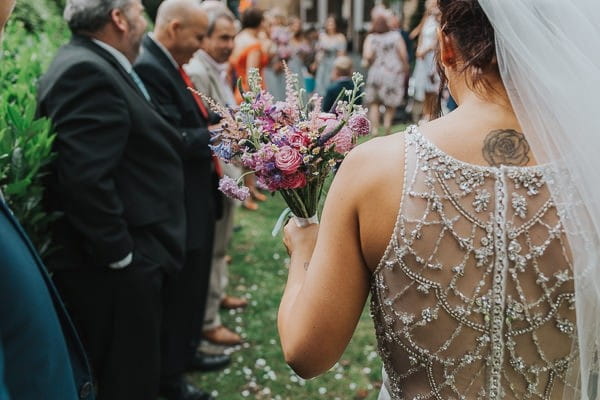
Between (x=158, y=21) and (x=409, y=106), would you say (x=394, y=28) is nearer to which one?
(x=409, y=106)

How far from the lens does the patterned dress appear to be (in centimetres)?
1066

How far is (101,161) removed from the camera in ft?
9.26

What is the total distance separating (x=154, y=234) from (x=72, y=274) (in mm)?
462

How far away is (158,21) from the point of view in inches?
156

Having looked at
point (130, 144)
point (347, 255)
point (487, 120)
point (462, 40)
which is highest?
point (462, 40)

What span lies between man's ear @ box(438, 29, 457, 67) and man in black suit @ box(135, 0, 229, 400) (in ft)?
8.03

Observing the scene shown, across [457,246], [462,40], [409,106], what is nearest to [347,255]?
[457,246]

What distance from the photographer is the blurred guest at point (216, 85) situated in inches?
182

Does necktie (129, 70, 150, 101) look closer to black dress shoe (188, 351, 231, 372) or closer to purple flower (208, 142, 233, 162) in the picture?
purple flower (208, 142, 233, 162)

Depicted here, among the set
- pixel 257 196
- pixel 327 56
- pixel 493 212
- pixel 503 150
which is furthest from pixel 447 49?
pixel 327 56

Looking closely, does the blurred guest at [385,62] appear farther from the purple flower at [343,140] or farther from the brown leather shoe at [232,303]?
the purple flower at [343,140]

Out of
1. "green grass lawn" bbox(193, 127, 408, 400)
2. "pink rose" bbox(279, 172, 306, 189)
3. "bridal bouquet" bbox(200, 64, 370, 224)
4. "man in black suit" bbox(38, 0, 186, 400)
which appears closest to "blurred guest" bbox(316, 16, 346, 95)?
"green grass lawn" bbox(193, 127, 408, 400)

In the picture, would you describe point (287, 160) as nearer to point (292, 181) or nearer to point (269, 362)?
point (292, 181)

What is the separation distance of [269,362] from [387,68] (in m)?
7.47
